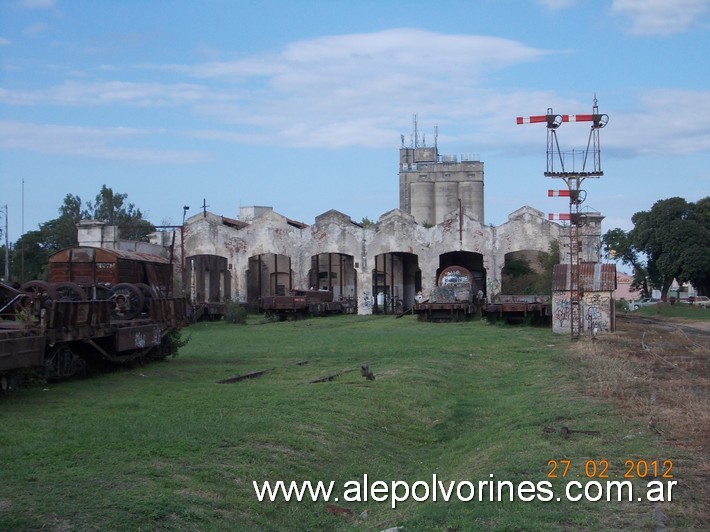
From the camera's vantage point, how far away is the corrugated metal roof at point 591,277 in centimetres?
3412

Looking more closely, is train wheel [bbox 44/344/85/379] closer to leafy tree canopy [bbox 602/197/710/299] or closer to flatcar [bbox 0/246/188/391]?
flatcar [bbox 0/246/188/391]

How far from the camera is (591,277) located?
34.6 meters

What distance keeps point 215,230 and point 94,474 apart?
49.8 m

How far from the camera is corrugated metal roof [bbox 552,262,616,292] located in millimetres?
34125

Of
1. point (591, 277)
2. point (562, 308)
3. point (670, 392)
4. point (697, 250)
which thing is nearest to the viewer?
point (670, 392)

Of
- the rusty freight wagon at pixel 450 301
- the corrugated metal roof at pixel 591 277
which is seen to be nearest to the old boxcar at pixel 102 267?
the corrugated metal roof at pixel 591 277

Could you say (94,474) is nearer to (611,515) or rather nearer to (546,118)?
(611,515)

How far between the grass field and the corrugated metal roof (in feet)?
50.0

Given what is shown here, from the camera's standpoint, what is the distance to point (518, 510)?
26.2 feet

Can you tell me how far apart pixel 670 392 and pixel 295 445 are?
272 inches

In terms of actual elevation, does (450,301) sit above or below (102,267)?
below

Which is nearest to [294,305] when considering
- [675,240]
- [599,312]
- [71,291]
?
[599,312]

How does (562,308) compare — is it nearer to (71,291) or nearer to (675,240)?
(71,291)

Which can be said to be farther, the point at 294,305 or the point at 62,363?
the point at 294,305
